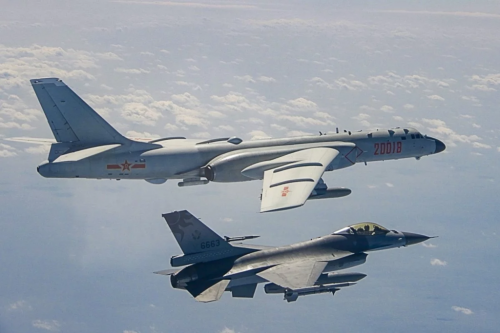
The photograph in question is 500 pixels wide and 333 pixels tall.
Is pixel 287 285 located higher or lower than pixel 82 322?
higher

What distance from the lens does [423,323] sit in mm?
191250

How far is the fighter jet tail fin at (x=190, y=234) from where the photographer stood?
5078 centimetres

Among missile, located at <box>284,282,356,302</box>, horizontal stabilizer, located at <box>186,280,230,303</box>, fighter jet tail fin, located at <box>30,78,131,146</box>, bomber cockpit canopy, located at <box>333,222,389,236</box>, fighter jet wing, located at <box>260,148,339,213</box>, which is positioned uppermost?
fighter jet tail fin, located at <box>30,78,131,146</box>

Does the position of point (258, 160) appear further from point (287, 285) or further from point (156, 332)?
point (156, 332)

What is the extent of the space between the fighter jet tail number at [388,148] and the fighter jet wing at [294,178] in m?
4.64

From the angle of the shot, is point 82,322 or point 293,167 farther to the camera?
point 82,322

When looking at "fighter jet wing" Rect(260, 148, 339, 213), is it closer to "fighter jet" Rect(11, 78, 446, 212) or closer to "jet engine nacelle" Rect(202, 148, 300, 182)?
"fighter jet" Rect(11, 78, 446, 212)

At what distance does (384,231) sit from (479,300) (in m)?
158

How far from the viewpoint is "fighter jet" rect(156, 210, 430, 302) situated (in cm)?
4819

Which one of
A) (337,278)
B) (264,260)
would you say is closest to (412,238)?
(337,278)

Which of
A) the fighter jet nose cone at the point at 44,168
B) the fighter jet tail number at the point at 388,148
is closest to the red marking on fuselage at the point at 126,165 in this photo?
the fighter jet nose cone at the point at 44,168

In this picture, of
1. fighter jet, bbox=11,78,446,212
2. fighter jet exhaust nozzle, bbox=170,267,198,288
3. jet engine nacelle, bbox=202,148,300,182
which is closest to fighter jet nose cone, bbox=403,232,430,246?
fighter jet, bbox=11,78,446,212

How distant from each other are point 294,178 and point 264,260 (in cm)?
577

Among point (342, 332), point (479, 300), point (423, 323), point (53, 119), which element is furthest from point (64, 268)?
point (53, 119)
